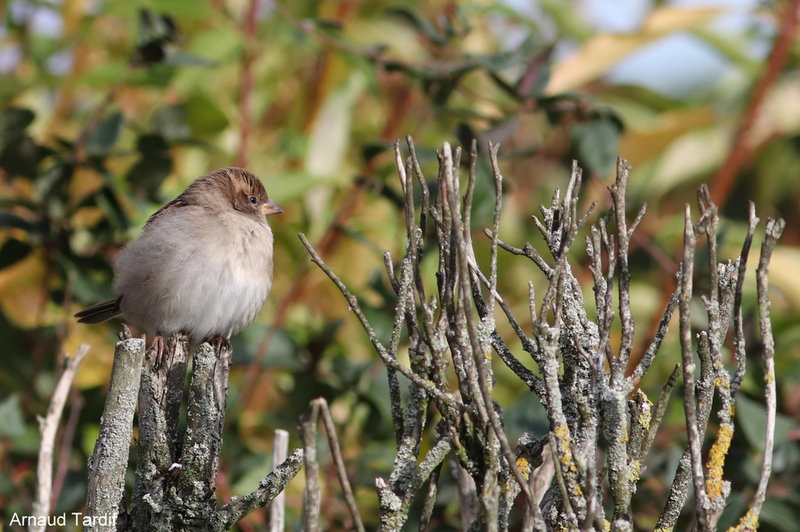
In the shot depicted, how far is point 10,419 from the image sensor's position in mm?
2926

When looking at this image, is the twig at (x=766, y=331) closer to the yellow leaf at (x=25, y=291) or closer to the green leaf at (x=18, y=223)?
the green leaf at (x=18, y=223)

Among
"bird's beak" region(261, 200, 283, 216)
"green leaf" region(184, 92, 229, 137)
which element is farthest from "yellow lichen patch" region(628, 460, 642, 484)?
"green leaf" region(184, 92, 229, 137)

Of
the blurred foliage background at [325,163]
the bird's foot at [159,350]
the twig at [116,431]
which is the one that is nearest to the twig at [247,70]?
the blurred foliage background at [325,163]

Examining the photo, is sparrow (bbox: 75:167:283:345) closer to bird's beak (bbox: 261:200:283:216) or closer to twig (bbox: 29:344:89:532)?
bird's beak (bbox: 261:200:283:216)

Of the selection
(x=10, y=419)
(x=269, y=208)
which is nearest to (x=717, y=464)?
(x=10, y=419)

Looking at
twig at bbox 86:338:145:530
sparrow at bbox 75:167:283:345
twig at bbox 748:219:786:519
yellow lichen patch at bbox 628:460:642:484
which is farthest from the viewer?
sparrow at bbox 75:167:283:345

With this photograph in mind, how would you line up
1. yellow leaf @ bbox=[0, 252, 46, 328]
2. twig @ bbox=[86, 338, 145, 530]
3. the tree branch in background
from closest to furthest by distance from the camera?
twig @ bbox=[86, 338, 145, 530]
the tree branch in background
yellow leaf @ bbox=[0, 252, 46, 328]

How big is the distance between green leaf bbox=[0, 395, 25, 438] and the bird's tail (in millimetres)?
476

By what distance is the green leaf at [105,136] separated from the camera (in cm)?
339

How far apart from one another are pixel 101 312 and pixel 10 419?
0.61 m

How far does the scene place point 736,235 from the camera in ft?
13.5

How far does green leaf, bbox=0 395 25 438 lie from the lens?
2.90 metres

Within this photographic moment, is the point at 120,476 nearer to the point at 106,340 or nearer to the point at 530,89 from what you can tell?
the point at 530,89

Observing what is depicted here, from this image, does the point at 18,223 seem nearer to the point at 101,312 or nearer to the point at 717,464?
the point at 101,312
